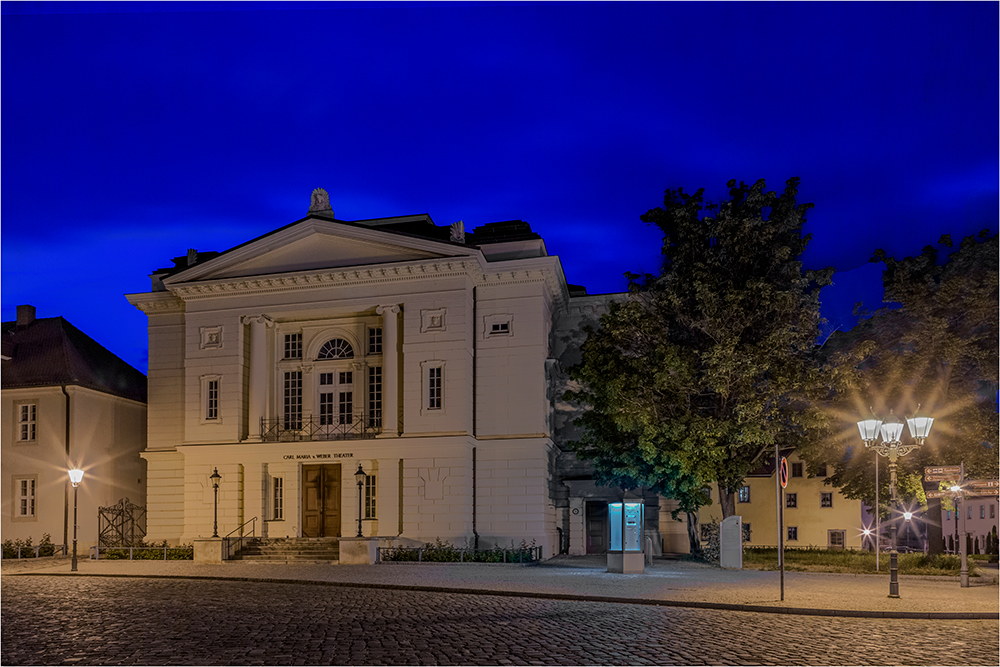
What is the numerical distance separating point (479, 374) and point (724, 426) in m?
11.4

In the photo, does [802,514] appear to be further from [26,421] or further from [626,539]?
[26,421]

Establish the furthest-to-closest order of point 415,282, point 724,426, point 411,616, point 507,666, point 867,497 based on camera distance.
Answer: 1. point 415,282
2. point 867,497
3. point 724,426
4. point 411,616
5. point 507,666

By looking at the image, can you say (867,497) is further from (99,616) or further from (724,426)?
(99,616)

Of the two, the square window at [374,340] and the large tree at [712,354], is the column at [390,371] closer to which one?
the square window at [374,340]

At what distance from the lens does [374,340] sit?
3925 centimetres

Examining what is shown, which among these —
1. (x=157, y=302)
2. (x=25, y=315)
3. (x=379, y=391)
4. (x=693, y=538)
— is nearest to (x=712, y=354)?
(x=693, y=538)

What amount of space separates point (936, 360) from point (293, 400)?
24.6 meters

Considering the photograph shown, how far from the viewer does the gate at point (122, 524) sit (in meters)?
41.6

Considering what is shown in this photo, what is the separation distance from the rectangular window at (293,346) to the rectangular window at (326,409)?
7.01 feet

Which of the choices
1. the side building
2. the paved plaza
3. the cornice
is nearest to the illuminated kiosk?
the paved plaza

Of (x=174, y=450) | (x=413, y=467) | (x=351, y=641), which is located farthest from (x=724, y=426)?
(x=174, y=450)

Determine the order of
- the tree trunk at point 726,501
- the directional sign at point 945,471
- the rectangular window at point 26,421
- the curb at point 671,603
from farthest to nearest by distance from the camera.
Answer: the rectangular window at point 26,421 → the tree trunk at point 726,501 → the directional sign at point 945,471 → the curb at point 671,603

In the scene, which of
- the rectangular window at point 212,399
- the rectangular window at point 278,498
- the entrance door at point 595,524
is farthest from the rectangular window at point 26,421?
the entrance door at point 595,524

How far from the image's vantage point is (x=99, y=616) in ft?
53.4
